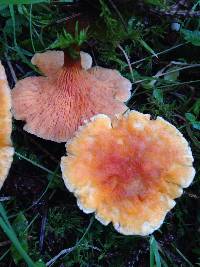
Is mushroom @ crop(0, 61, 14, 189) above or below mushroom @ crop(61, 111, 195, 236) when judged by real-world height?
above

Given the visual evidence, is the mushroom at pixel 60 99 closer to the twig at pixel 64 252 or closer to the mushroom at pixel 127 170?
the mushroom at pixel 127 170

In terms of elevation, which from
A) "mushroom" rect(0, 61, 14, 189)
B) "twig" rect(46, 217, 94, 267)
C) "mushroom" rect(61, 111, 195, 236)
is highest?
"mushroom" rect(0, 61, 14, 189)

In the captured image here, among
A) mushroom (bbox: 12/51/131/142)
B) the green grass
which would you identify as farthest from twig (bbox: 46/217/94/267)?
mushroom (bbox: 12/51/131/142)

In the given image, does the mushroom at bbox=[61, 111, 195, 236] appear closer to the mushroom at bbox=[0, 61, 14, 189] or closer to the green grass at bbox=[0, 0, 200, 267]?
the green grass at bbox=[0, 0, 200, 267]

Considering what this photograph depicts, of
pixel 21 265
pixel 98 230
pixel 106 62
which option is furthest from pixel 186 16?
pixel 21 265

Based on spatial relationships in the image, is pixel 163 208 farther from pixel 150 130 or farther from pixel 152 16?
pixel 152 16

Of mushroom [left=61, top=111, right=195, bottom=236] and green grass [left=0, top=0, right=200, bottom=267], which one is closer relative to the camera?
mushroom [left=61, top=111, right=195, bottom=236]

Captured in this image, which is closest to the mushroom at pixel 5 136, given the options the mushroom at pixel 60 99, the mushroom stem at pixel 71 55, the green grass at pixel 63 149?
the green grass at pixel 63 149
